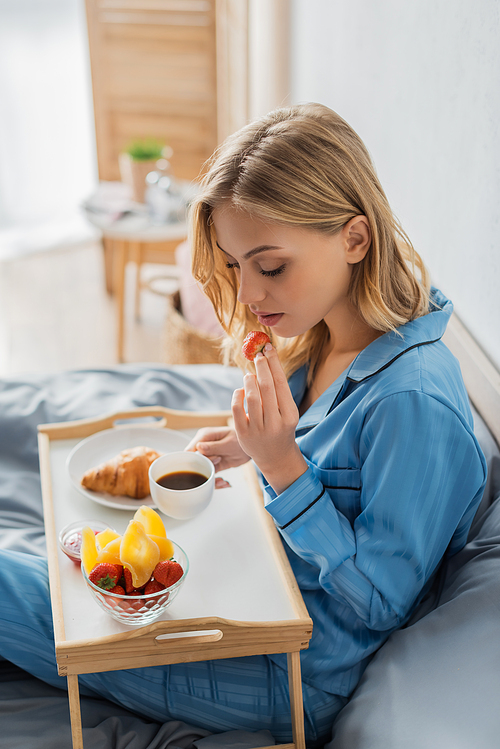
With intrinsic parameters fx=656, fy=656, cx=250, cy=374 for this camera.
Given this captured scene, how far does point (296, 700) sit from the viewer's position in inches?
38.0

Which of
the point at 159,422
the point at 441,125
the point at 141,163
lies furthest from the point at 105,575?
the point at 141,163

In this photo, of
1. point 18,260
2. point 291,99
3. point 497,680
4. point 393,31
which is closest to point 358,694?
point 497,680

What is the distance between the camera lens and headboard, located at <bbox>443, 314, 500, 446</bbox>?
1.16 m

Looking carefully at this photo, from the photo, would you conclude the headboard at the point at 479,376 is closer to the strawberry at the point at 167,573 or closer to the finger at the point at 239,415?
the finger at the point at 239,415

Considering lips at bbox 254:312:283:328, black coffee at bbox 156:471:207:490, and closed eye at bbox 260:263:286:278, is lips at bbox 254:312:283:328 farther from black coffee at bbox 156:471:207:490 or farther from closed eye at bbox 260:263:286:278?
black coffee at bbox 156:471:207:490

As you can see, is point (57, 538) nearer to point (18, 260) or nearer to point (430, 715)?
point (430, 715)

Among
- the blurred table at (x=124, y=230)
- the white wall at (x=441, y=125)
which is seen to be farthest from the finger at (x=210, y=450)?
the blurred table at (x=124, y=230)

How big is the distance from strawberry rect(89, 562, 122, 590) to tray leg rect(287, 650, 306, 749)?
286 millimetres

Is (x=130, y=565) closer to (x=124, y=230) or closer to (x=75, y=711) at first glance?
(x=75, y=711)

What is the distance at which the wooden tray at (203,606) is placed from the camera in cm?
89

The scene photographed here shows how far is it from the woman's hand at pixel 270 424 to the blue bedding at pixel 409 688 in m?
0.30

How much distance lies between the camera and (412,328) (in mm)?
1061

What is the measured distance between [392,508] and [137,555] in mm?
360

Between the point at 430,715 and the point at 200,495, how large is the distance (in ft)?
1.51
